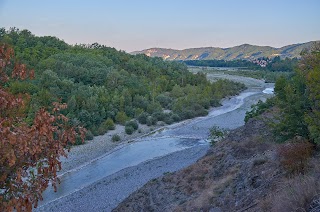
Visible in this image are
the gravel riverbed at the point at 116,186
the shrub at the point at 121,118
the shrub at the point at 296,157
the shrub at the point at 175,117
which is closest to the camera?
the shrub at the point at 296,157

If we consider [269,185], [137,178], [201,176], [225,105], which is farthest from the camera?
[225,105]

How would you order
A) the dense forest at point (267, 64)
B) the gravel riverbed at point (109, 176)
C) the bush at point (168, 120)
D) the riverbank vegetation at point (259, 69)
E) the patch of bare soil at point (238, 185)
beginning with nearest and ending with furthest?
the patch of bare soil at point (238, 185) < the gravel riverbed at point (109, 176) < the bush at point (168, 120) < the riverbank vegetation at point (259, 69) < the dense forest at point (267, 64)

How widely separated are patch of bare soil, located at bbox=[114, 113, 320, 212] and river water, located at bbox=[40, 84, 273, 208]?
6.09m

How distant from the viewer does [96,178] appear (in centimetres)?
2247

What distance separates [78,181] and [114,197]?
4458mm

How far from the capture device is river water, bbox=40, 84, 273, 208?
70.6 ft

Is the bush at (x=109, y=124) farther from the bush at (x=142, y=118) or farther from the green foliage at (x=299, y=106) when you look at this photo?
the green foliage at (x=299, y=106)

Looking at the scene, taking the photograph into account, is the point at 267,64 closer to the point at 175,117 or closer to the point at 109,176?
the point at 175,117

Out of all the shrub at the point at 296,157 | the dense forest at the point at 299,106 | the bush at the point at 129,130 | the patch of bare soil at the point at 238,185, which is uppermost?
the dense forest at the point at 299,106

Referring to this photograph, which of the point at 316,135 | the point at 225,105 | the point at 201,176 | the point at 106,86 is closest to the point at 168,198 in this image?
the point at 201,176

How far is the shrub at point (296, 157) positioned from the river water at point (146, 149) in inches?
468

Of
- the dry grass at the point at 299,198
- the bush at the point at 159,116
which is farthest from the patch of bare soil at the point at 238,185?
the bush at the point at 159,116

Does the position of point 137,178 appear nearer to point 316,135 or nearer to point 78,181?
point 78,181

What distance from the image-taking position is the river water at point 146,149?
848 inches
